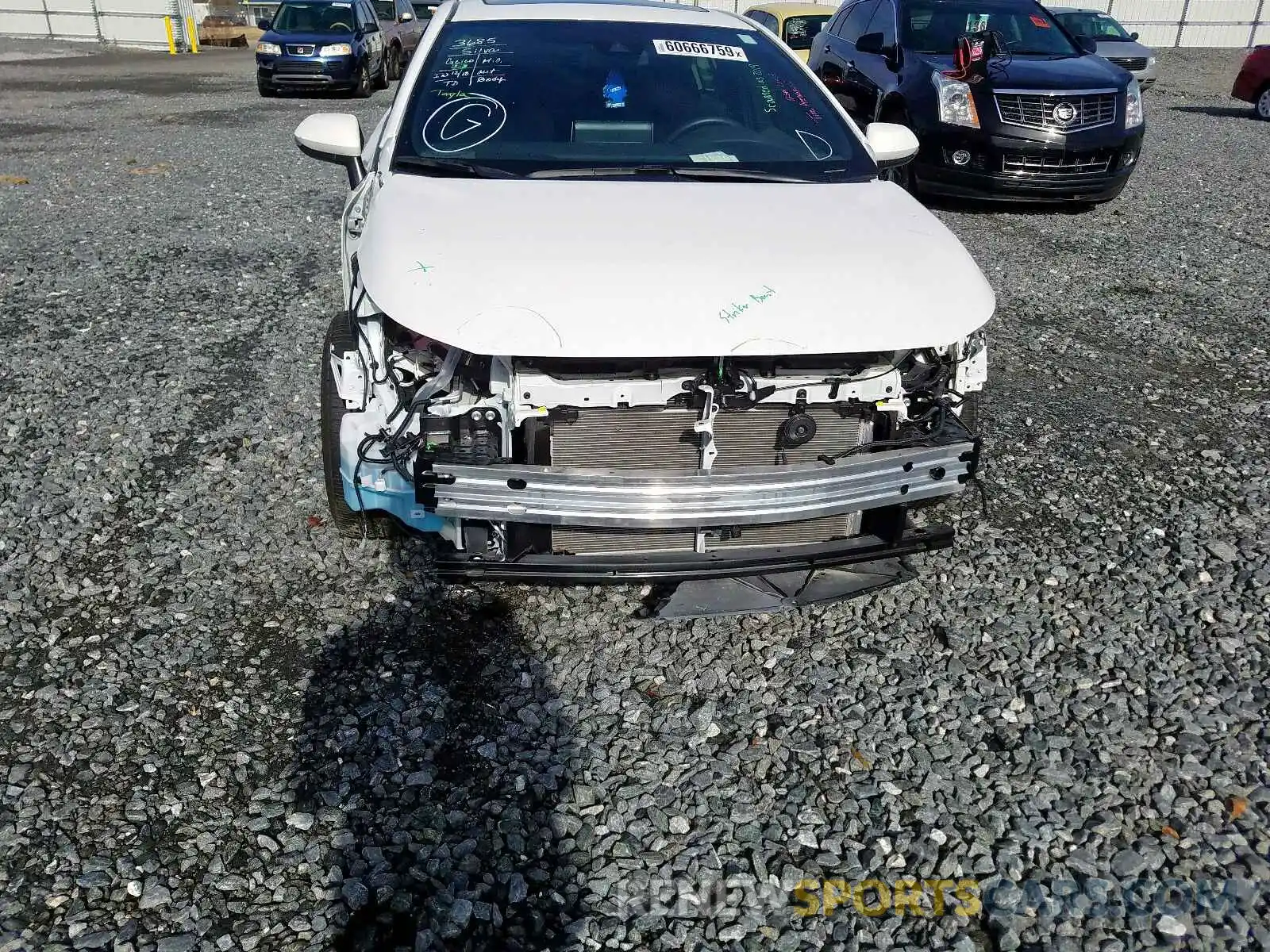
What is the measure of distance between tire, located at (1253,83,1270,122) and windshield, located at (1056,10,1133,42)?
3620 mm

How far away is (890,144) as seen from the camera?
418cm

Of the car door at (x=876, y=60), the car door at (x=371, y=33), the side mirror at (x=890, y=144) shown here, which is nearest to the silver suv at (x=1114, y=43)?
the car door at (x=876, y=60)

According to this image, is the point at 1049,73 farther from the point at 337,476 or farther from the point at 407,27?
the point at 407,27

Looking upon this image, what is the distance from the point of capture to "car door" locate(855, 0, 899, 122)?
9.15 metres

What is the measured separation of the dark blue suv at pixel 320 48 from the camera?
16391 mm

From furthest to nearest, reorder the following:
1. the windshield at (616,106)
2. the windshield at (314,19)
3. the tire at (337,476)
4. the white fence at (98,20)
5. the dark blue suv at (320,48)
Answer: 1. the white fence at (98,20)
2. the windshield at (314,19)
3. the dark blue suv at (320,48)
4. the windshield at (616,106)
5. the tire at (337,476)

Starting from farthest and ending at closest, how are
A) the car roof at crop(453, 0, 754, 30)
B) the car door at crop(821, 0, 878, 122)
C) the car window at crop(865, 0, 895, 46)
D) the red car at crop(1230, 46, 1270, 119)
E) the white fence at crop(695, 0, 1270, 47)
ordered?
the white fence at crop(695, 0, 1270, 47) → the red car at crop(1230, 46, 1270, 119) → the car door at crop(821, 0, 878, 122) → the car window at crop(865, 0, 895, 46) → the car roof at crop(453, 0, 754, 30)

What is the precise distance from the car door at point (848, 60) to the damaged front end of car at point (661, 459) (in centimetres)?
730

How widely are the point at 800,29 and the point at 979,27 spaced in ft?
29.5

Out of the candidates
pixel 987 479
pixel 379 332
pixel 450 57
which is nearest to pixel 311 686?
pixel 379 332

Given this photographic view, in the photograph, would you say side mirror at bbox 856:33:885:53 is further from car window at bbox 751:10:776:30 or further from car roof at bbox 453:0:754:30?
car window at bbox 751:10:776:30

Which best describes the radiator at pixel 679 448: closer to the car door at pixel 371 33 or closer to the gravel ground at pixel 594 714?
the gravel ground at pixel 594 714

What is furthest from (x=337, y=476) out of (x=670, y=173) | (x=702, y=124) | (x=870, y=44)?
(x=870, y=44)

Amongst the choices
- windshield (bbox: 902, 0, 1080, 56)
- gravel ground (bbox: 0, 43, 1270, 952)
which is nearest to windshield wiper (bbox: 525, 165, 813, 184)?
gravel ground (bbox: 0, 43, 1270, 952)
